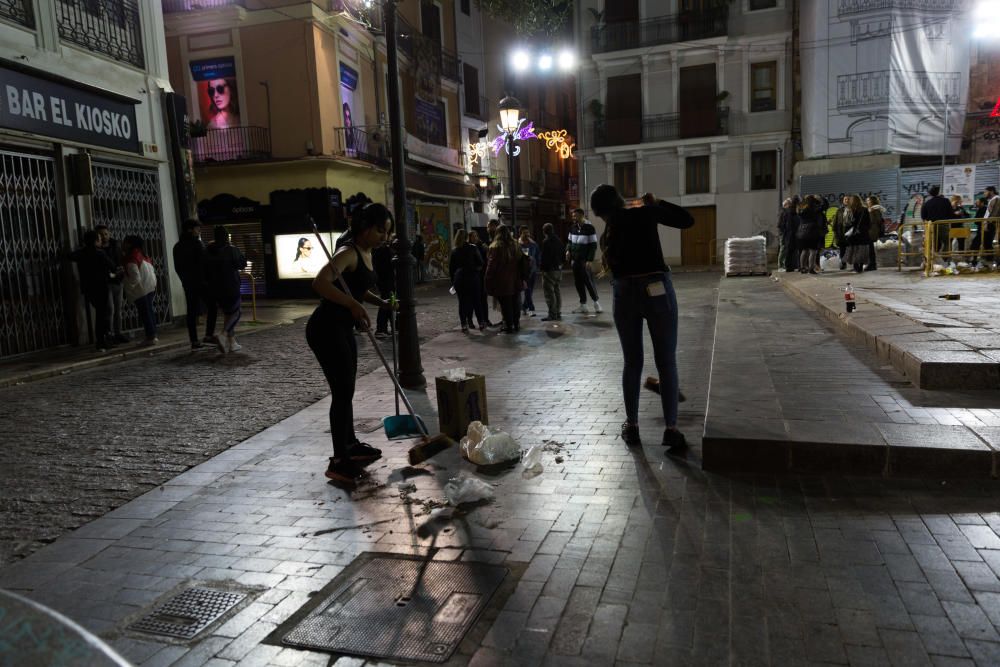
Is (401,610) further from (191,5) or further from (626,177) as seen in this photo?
(626,177)

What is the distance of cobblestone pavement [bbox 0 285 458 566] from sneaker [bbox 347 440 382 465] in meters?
1.29

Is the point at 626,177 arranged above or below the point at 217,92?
below

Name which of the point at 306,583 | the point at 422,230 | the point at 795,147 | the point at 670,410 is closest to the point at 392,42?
the point at 670,410

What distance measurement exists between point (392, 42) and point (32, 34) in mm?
6926

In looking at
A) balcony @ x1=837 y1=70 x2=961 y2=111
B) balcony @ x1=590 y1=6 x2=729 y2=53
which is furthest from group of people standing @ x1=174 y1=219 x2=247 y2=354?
balcony @ x1=590 y1=6 x2=729 y2=53

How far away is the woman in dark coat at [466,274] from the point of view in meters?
11.3

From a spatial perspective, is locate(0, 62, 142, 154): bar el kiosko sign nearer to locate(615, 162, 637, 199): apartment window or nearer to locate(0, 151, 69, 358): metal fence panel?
locate(0, 151, 69, 358): metal fence panel

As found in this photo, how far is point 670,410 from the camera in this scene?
15.4 ft

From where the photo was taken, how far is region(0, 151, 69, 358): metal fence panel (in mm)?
10039

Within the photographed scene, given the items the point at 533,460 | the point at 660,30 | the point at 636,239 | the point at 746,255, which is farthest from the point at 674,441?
the point at 660,30

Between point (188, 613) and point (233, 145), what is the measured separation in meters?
19.5

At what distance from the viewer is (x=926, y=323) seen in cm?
664

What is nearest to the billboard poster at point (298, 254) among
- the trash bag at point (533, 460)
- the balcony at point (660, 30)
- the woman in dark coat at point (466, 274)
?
the woman in dark coat at point (466, 274)

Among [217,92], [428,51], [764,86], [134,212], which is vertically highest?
[428,51]
